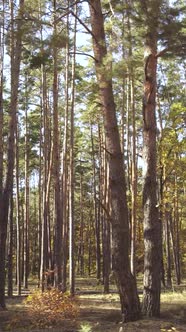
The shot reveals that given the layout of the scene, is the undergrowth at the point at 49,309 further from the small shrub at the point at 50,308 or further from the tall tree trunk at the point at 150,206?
the tall tree trunk at the point at 150,206

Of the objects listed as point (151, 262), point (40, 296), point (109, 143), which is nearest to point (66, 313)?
point (40, 296)

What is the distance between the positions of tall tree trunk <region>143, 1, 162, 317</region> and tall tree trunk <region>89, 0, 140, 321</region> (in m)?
0.71

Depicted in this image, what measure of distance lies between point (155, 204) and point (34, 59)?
12.0ft

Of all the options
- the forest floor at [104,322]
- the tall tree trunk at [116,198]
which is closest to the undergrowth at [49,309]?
the forest floor at [104,322]

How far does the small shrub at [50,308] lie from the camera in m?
8.51

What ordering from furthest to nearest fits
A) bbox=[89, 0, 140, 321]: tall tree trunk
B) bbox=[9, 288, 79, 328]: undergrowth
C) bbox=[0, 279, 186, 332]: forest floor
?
bbox=[9, 288, 79, 328]: undergrowth < bbox=[89, 0, 140, 321]: tall tree trunk < bbox=[0, 279, 186, 332]: forest floor

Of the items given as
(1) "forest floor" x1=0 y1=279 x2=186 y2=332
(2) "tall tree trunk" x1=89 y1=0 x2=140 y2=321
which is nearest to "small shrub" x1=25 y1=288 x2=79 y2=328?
(1) "forest floor" x1=0 y1=279 x2=186 y2=332

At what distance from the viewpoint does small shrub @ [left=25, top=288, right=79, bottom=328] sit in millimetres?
8508

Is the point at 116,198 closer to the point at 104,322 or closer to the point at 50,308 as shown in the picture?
the point at 104,322

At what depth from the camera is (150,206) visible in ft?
28.2

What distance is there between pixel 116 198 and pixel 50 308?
275 cm

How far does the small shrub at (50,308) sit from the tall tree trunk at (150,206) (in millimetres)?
1563

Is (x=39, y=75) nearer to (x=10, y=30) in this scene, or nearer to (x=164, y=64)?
(x=164, y=64)

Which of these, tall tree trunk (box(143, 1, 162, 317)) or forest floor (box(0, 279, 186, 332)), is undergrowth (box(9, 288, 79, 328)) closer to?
forest floor (box(0, 279, 186, 332))
